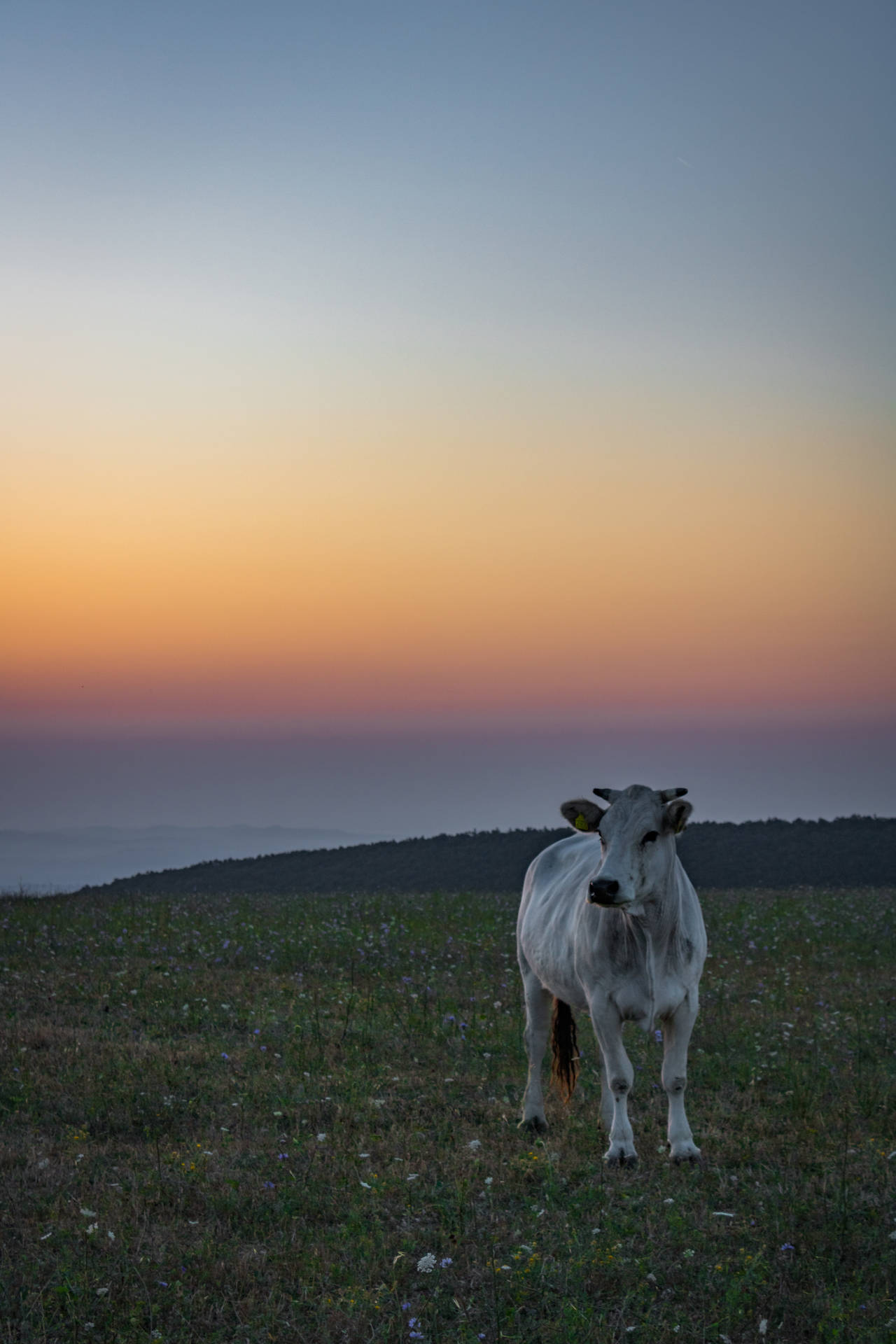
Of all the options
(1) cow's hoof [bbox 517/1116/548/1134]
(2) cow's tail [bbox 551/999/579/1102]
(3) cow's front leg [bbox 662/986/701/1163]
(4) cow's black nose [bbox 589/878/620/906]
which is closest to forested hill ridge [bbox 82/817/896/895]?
(2) cow's tail [bbox 551/999/579/1102]

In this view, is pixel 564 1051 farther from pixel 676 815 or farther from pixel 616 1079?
pixel 676 815

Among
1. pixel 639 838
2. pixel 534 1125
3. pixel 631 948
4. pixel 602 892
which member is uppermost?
pixel 639 838

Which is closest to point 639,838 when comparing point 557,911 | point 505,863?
point 557,911

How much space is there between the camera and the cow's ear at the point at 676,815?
28.5 feet

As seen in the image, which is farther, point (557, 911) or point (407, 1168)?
point (557, 911)

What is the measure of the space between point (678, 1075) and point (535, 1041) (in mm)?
1648

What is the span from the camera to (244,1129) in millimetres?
9438

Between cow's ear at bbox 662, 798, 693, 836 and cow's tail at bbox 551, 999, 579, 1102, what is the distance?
2293mm

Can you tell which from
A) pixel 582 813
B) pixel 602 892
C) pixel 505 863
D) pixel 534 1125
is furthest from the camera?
pixel 505 863

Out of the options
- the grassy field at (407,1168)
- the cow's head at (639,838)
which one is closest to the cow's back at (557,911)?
the cow's head at (639,838)

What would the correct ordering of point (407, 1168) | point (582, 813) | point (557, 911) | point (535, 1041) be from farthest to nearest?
point (535, 1041), point (557, 911), point (582, 813), point (407, 1168)

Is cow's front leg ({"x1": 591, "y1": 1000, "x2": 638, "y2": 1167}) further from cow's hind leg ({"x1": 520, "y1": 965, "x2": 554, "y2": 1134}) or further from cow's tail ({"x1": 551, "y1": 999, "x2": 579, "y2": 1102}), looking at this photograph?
cow's tail ({"x1": 551, "y1": 999, "x2": 579, "y2": 1102})

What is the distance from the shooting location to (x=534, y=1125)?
9633mm

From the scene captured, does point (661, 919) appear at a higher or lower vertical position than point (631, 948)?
higher
